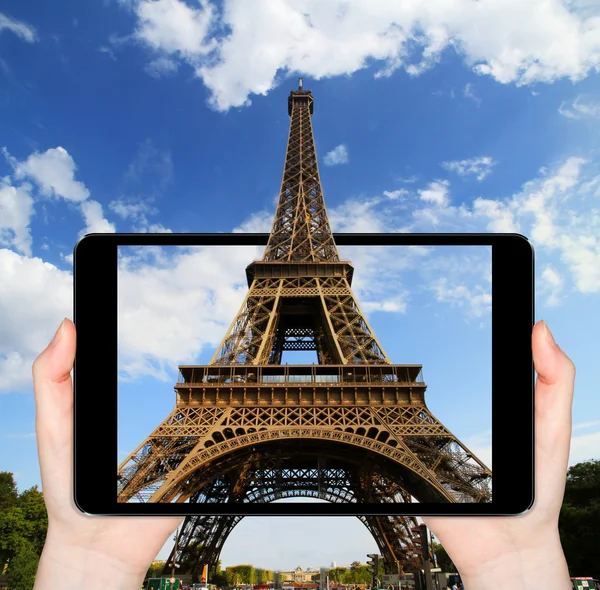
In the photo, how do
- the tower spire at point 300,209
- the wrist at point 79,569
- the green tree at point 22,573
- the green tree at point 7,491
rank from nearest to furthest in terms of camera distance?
the wrist at point 79,569 → the green tree at point 22,573 → the tower spire at point 300,209 → the green tree at point 7,491

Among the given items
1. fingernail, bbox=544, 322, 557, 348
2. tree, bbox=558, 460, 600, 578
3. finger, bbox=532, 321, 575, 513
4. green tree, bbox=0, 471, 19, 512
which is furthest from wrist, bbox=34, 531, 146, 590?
green tree, bbox=0, 471, 19, 512

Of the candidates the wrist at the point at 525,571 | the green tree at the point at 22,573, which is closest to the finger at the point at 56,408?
the wrist at the point at 525,571

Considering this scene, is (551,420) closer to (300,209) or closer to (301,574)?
(300,209)

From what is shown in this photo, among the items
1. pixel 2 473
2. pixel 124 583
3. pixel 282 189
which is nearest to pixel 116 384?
pixel 124 583

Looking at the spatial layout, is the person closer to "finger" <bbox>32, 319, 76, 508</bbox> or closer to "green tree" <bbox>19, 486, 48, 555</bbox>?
"finger" <bbox>32, 319, 76, 508</bbox>

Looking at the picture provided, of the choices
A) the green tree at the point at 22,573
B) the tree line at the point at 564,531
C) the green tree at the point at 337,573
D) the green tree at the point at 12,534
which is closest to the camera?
the green tree at the point at 22,573

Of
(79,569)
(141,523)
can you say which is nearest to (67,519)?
(79,569)

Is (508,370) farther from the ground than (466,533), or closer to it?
farther from the ground

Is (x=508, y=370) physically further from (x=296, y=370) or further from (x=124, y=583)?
(x=296, y=370)

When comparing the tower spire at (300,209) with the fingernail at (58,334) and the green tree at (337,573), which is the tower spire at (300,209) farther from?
the green tree at (337,573)
